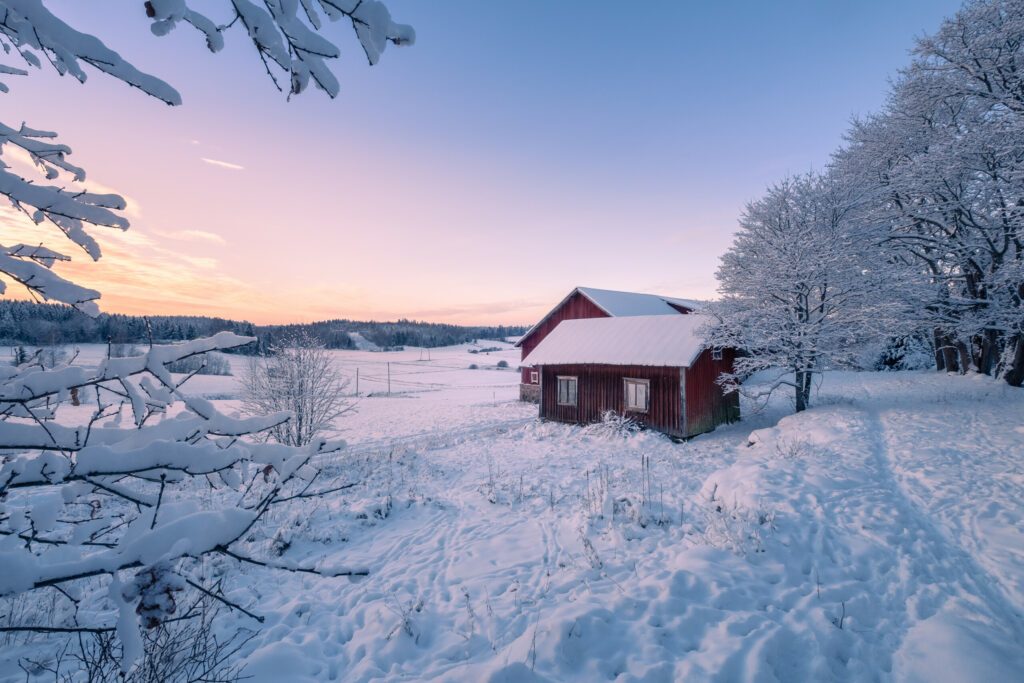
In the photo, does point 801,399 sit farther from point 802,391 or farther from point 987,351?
point 987,351

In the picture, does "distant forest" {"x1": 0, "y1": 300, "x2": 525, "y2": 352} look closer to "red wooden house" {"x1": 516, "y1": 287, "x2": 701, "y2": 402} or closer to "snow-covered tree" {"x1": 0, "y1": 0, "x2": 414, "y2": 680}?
"snow-covered tree" {"x1": 0, "y1": 0, "x2": 414, "y2": 680}

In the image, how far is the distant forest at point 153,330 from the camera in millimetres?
2289

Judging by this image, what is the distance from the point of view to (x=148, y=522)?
1.71 m

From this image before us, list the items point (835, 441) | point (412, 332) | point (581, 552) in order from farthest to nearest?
point (412, 332) < point (835, 441) < point (581, 552)

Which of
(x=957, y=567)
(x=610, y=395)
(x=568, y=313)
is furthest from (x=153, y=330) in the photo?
(x=568, y=313)

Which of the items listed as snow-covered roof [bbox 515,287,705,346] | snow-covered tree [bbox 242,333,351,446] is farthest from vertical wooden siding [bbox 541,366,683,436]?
snow-covered tree [bbox 242,333,351,446]

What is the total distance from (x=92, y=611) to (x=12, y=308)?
4345 mm

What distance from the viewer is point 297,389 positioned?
16641 mm

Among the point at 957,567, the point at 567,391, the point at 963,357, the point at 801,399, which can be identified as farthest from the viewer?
the point at 963,357

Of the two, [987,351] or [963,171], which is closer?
[963,171]

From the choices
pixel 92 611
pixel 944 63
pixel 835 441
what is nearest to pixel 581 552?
pixel 92 611

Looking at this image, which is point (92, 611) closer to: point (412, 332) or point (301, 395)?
point (301, 395)

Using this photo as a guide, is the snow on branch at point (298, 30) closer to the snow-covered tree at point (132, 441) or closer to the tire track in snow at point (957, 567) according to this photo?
the snow-covered tree at point (132, 441)

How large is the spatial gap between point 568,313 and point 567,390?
1031cm
